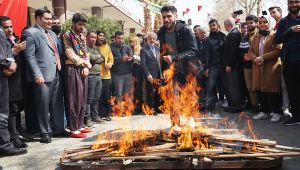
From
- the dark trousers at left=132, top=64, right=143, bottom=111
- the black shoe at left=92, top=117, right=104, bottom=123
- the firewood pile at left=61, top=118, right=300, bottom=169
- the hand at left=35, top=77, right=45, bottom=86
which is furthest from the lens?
the dark trousers at left=132, top=64, right=143, bottom=111

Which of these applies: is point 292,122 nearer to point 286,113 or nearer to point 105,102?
point 286,113

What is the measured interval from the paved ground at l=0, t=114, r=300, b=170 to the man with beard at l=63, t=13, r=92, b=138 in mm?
464

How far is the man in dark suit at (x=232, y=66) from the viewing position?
8734mm

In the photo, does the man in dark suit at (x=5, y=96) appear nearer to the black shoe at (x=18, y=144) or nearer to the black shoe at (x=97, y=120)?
the black shoe at (x=18, y=144)

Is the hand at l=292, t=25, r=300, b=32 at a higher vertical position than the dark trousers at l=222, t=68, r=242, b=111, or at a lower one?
higher

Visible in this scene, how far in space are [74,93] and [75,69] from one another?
495 mm

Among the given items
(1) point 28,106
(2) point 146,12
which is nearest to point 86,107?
(1) point 28,106

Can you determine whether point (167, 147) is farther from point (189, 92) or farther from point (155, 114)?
point (155, 114)

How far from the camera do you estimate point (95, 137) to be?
682 cm

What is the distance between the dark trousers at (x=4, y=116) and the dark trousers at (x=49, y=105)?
91 centimetres

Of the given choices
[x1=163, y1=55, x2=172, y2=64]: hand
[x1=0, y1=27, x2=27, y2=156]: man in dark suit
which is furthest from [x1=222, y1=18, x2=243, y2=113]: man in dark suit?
[x1=0, y1=27, x2=27, y2=156]: man in dark suit

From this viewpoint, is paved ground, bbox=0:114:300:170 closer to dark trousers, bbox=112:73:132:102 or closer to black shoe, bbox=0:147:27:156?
black shoe, bbox=0:147:27:156

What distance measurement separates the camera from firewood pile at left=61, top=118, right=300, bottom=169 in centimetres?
420

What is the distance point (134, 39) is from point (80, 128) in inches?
174
